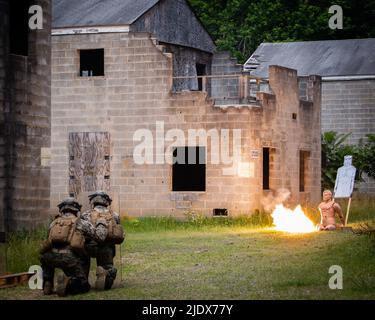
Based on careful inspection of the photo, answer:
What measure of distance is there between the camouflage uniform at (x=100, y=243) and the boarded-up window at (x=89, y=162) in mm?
15848

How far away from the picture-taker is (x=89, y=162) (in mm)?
32312

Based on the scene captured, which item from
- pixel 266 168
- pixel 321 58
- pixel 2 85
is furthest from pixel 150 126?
pixel 321 58

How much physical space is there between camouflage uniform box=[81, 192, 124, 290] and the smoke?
1547 centimetres

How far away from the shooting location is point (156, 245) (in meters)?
23.7

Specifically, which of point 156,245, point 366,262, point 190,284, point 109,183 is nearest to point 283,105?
point 109,183

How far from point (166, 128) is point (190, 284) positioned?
1505cm

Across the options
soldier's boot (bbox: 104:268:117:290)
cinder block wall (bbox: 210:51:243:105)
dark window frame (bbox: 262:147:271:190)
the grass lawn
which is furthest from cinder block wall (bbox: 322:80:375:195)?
soldier's boot (bbox: 104:268:117:290)

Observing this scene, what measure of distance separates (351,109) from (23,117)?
83.4 feet

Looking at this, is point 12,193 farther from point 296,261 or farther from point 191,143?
point 191,143

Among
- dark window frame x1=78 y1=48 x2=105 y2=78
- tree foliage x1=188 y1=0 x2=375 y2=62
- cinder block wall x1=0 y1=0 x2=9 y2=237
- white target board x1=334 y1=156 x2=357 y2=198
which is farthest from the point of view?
tree foliage x1=188 y1=0 x2=375 y2=62

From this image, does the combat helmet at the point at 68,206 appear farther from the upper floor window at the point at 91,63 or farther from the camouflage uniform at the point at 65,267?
the upper floor window at the point at 91,63

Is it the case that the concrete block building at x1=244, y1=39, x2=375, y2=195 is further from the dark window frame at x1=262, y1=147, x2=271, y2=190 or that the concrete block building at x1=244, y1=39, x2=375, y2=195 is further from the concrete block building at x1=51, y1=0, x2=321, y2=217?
the dark window frame at x1=262, y1=147, x2=271, y2=190

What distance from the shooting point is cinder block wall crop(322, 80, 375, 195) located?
4538 centimetres
